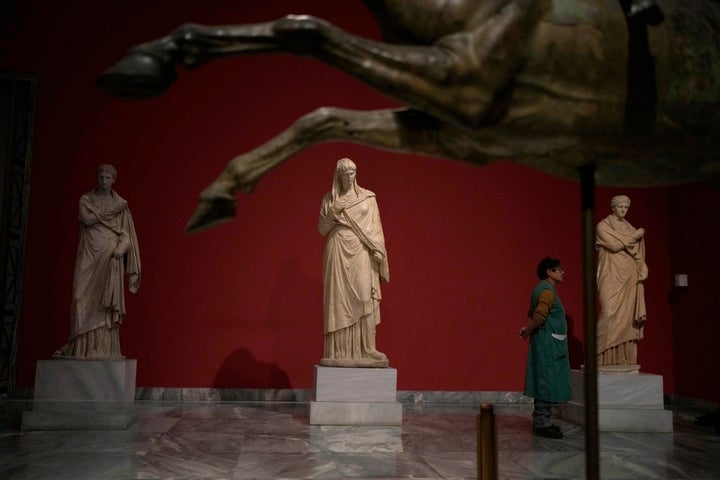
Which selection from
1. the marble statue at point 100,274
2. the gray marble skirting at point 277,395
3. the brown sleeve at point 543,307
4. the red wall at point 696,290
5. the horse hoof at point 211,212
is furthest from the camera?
the red wall at point 696,290

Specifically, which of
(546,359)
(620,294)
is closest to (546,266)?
(546,359)

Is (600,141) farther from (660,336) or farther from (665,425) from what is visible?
(660,336)

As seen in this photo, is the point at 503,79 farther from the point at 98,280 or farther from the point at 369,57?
the point at 98,280

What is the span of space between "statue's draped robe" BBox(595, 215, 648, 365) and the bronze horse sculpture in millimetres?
5723

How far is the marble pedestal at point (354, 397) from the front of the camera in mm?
7426

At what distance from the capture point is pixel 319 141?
218cm

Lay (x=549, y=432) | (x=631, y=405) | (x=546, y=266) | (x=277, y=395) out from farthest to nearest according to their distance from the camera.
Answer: (x=277, y=395), (x=631, y=405), (x=546, y=266), (x=549, y=432)

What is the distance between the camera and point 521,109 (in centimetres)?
214

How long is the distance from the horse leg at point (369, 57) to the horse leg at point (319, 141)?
224 millimetres

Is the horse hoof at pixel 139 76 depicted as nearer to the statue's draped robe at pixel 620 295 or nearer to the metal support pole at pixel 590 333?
the metal support pole at pixel 590 333

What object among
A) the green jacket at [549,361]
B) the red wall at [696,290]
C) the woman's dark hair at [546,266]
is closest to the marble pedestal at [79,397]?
the green jacket at [549,361]

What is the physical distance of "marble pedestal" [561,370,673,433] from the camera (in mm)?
7570

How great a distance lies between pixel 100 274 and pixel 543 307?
15.9ft

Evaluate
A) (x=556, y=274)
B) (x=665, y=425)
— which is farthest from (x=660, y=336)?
(x=556, y=274)
